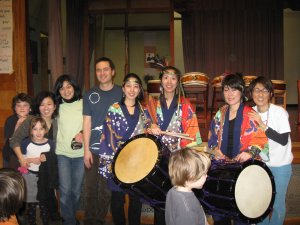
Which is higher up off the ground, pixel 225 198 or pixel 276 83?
pixel 276 83

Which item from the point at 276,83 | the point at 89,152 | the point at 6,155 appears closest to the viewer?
the point at 89,152

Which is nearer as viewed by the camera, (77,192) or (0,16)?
(77,192)

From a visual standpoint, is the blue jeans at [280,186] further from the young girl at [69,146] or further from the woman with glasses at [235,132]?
the young girl at [69,146]

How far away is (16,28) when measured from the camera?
4.32 metres

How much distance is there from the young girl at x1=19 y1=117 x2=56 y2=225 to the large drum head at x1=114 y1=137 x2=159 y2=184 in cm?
82

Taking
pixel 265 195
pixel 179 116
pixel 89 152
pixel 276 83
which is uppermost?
pixel 276 83

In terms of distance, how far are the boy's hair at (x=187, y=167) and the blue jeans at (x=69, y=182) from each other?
1.37m

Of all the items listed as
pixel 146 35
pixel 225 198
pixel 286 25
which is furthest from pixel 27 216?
pixel 286 25

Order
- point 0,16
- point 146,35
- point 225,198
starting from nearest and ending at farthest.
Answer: point 225,198 → point 0,16 → point 146,35

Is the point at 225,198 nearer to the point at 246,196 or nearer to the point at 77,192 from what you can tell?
the point at 246,196

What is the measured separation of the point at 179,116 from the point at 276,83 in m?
Answer: 3.07

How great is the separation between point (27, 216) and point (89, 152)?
2.58 feet

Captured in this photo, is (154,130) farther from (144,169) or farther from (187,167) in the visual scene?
(187,167)

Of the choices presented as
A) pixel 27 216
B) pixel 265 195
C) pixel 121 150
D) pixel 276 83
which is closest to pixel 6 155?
pixel 27 216
